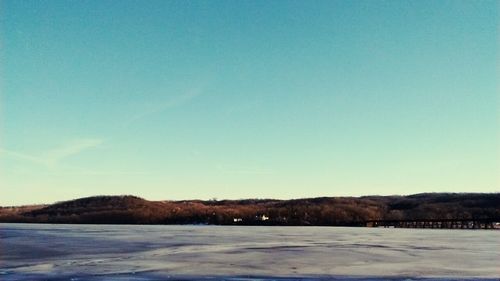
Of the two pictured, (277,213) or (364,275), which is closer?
(364,275)

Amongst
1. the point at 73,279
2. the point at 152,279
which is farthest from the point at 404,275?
the point at 73,279

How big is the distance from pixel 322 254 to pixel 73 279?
11070mm

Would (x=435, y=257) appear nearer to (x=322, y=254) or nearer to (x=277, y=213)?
(x=322, y=254)

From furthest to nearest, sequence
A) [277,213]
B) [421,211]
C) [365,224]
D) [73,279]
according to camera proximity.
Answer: [421,211], [277,213], [365,224], [73,279]

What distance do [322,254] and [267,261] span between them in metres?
4.07

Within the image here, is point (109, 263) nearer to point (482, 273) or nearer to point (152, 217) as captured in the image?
point (482, 273)

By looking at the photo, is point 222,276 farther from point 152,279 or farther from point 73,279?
point 73,279

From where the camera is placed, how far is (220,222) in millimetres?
93375

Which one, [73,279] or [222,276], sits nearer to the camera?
[73,279]

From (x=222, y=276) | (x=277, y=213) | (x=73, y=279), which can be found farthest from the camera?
(x=277, y=213)

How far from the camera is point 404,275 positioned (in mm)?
14766

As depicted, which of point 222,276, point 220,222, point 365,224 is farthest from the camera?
point 220,222

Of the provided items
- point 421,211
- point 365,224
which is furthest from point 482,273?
point 421,211

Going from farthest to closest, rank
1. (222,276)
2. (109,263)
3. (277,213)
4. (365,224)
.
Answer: (277,213) < (365,224) < (109,263) < (222,276)
